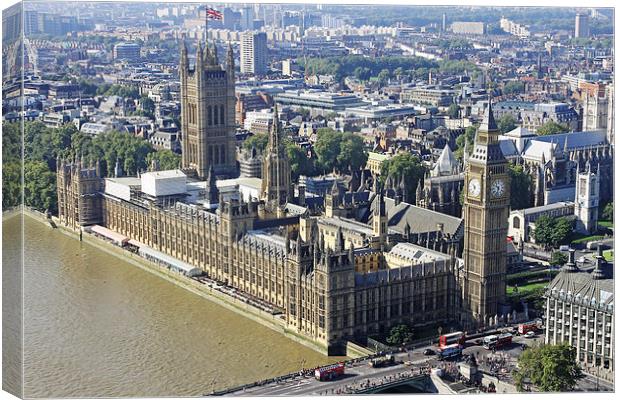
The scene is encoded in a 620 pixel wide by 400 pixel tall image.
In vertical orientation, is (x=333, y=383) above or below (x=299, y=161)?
below

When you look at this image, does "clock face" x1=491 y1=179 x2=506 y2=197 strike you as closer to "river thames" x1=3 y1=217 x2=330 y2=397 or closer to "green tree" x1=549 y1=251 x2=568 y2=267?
"river thames" x1=3 y1=217 x2=330 y2=397

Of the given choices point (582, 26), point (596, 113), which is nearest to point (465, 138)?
point (596, 113)

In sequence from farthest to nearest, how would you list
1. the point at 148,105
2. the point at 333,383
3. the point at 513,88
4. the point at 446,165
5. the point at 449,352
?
the point at 513,88
the point at 148,105
the point at 446,165
the point at 449,352
the point at 333,383

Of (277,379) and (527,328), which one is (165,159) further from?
(277,379)

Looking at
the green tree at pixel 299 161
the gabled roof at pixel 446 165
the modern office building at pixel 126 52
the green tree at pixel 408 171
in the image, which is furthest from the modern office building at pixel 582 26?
the gabled roof at pixel 446 165

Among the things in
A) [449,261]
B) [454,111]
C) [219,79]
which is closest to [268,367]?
[449,261]

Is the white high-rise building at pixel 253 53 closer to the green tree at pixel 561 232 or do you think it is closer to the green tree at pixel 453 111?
the green tree at pixel 453 111

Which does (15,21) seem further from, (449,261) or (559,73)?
(559,73)
